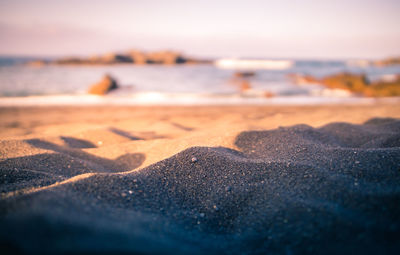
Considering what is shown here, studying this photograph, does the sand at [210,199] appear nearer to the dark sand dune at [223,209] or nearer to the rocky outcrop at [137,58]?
the dark sand dune at [223,209]

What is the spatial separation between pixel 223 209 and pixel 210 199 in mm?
164

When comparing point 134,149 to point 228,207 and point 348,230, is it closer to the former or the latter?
point 228,207

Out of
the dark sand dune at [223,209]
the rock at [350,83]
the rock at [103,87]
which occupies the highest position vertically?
the rock at [350,83]

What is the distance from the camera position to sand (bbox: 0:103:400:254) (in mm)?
1481

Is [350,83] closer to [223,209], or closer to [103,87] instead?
[103,87]

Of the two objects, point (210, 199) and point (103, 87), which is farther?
point (103, 87)

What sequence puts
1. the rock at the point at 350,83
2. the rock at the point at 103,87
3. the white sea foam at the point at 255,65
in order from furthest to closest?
the white sea foam at the point at 255,65 → the rock at the point at 350,83 → the rock at the point at 103,87

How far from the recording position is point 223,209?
207 cm

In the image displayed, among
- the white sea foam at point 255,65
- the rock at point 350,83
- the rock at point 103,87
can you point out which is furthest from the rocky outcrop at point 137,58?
the rock at point 350,83

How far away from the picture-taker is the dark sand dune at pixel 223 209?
1.45m

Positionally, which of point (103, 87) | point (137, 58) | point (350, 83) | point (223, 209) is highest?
point (137, 58)

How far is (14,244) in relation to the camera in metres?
1.31

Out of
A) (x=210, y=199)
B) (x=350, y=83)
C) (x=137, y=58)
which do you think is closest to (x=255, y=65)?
(x=137, y=58)

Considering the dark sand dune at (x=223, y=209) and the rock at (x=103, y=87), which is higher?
the rock at (x=103, y=87)
